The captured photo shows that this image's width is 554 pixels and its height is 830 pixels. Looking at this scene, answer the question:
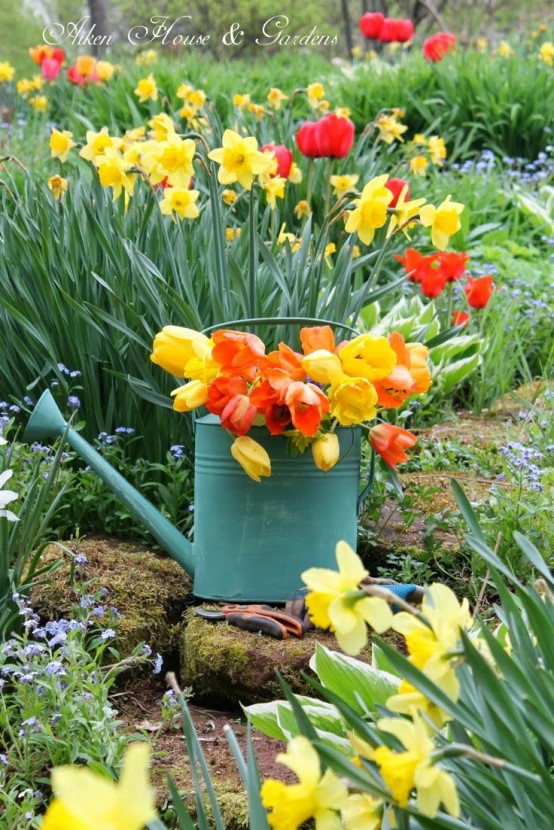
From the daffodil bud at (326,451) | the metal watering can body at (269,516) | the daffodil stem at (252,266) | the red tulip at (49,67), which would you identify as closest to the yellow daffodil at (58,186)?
the daffodil stem at (252,266)

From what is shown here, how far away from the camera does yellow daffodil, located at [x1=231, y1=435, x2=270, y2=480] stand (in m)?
1.73

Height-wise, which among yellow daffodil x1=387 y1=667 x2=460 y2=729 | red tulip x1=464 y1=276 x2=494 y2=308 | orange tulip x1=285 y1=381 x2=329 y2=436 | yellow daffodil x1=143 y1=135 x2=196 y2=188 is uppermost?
yellow daffodil x1=143 y1=135 x2=196 y2=188

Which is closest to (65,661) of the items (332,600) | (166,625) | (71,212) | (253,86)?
(166,625)

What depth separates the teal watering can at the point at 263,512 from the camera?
186 cm

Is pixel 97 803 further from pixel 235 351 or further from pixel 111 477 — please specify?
pixel 111 477

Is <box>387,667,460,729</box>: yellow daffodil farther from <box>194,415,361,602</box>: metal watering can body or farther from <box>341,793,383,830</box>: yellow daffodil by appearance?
<box>194,415,361,602</box>: metal watering can body

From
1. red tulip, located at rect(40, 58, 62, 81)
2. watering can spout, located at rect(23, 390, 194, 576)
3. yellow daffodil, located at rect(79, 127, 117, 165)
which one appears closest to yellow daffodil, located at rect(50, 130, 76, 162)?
yellow daffodil, located at rect(79, 127, 117, 165)

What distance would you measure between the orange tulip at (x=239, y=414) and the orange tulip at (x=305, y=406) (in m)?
0.07

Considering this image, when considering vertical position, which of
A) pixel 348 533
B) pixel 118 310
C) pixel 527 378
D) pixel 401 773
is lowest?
pixel 527 378

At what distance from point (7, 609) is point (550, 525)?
1002 mm

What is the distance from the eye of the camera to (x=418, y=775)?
72 centimetres

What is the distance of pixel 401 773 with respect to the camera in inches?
28.7

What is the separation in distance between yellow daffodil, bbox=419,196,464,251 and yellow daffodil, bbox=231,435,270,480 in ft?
1.84

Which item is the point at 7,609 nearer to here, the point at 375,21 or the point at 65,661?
the point at 65,661
